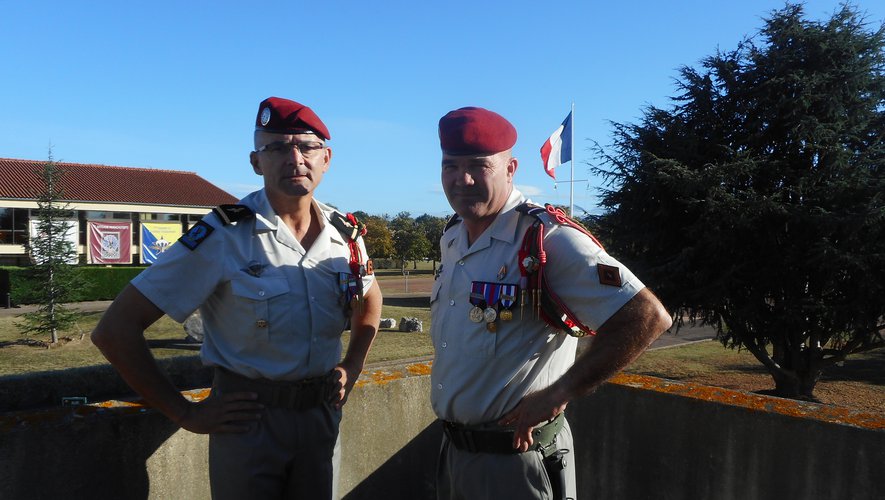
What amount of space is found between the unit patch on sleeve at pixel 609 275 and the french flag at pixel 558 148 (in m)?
19.7

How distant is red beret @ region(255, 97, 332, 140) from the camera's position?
2.55 meters

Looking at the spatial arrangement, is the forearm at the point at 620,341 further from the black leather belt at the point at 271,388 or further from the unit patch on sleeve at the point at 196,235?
the unit patch on sleeve at the point at 196,235

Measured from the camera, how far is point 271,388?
7.82ft

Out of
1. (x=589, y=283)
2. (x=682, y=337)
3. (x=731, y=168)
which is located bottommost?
(x=682, y=337)

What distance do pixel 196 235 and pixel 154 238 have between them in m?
38.1

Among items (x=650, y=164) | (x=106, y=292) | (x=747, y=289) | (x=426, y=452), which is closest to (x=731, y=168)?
(x=650, y=164)

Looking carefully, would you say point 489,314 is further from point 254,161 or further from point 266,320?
point 254,161

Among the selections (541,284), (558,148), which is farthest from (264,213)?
(558,148)

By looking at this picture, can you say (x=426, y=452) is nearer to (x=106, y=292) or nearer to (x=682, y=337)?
(x=682, y=337)

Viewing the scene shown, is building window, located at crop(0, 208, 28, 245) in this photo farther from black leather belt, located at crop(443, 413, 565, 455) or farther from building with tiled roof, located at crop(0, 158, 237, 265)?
black leather belt, located at crop(443, 413, 565, 455)

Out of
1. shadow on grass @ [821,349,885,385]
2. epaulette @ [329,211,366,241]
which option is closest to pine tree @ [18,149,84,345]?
epaulette @ [329,211,366,241]

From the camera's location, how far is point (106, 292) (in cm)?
3112

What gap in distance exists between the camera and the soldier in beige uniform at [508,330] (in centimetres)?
205

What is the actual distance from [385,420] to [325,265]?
1.28 metres
